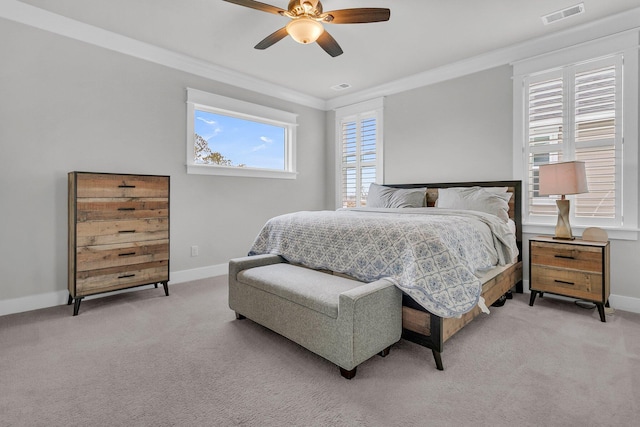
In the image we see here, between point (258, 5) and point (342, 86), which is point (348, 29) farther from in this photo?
point (342, 86)

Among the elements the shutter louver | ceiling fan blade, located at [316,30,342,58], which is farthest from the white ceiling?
the shutter louver

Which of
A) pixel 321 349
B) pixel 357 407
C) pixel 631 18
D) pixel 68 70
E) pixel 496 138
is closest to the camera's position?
pixel 357 407

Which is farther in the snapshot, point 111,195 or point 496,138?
point 496,138

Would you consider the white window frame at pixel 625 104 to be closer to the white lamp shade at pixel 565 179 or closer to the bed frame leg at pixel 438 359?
the white lamp shade at pixel 565 179

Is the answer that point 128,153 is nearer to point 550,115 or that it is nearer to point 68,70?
point 68,70

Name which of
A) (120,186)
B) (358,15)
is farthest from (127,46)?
(358,15)

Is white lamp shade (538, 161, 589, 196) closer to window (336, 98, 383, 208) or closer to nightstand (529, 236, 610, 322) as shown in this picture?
nightstand (529, 236, 610, 322)

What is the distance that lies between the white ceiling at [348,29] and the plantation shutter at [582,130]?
473 millimetres

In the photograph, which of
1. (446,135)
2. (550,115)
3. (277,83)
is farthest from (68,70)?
(550,115)

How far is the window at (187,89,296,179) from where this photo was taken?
3867 millimetres

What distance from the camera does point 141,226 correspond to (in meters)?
2.99

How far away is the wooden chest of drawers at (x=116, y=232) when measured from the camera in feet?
8.78

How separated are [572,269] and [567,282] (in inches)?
4.7

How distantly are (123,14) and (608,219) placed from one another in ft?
15.2
